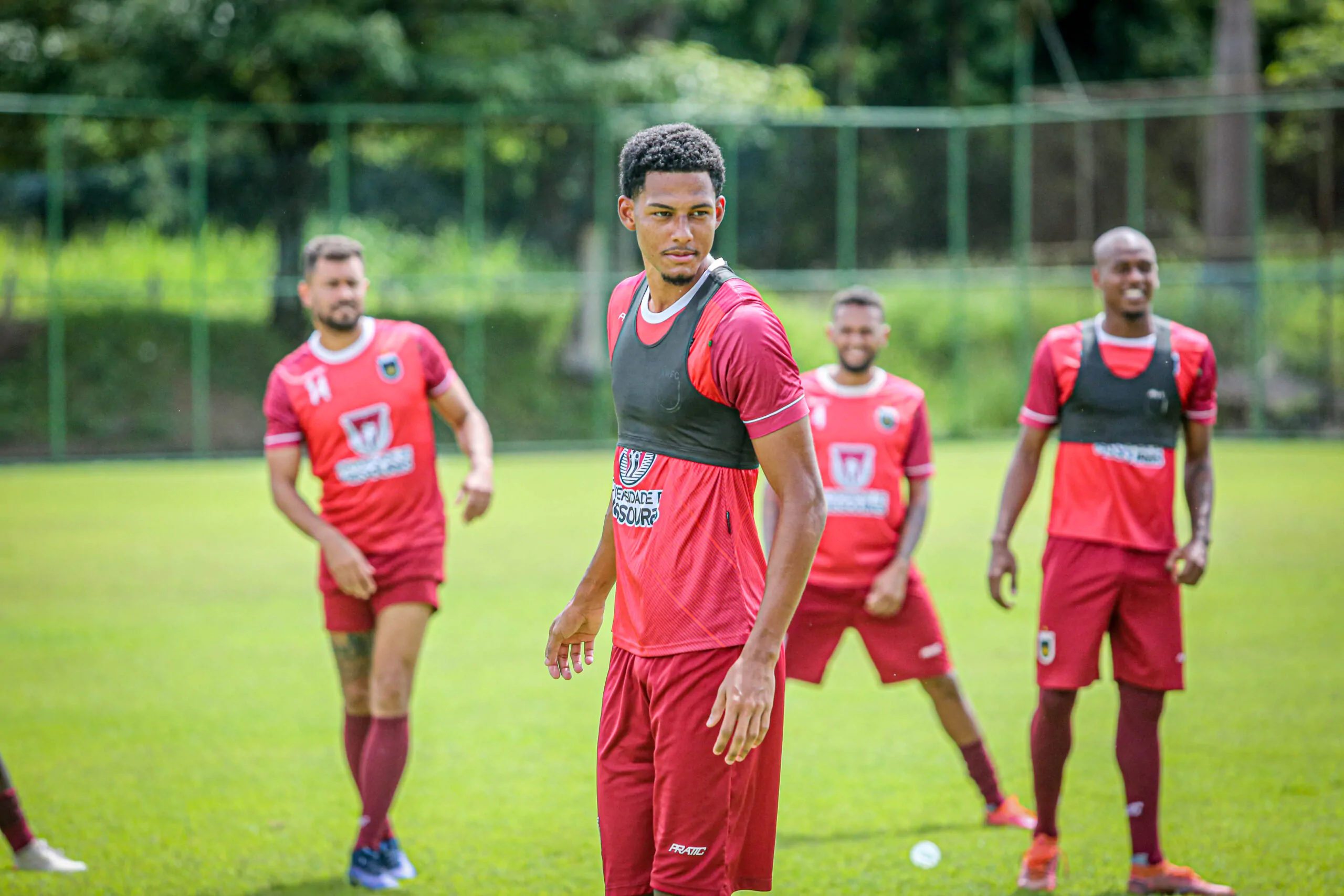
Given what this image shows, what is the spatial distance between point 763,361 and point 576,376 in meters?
21.2

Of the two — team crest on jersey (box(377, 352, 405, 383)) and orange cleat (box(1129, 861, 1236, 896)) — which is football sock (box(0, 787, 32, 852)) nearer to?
team crest on jersey (box(377, 352, 405, 383))

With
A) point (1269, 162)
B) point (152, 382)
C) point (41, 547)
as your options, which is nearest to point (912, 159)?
point (1269, 162)

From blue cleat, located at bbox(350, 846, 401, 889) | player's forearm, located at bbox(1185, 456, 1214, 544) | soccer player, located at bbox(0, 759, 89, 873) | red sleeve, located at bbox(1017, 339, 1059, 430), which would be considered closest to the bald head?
red sleeve, located at bbox(1017, 339, 1059, 430)

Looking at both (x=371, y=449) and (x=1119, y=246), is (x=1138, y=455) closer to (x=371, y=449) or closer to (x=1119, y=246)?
(x=1119, y=246)

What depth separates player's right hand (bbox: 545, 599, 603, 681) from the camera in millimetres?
4078

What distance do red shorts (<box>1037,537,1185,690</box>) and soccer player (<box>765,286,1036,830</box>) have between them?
0.96 meters

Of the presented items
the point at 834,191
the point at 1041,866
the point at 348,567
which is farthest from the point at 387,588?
the point at 834,191

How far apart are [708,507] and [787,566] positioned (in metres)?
0.28

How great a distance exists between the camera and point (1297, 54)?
105 ft

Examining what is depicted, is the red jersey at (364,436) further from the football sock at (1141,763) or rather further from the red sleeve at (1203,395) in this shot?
the red sleeve at (1203,395)

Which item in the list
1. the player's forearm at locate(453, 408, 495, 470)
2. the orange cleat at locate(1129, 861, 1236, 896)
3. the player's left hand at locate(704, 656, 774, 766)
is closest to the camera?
the player's left hand at locate(704, 656, 774, 766)

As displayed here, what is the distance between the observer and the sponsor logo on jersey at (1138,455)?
556cm

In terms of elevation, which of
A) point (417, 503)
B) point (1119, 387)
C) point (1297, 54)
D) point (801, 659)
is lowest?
point (801, 659)

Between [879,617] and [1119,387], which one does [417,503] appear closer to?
[879,617]
